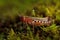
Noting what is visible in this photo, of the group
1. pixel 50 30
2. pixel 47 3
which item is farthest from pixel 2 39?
pixel 47 3

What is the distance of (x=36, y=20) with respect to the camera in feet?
7.73

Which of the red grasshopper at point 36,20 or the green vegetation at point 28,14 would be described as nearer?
the green vegetation at point 28,14

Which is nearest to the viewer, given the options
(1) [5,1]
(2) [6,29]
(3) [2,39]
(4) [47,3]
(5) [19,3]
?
(1) [5,1]

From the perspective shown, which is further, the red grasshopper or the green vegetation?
the red grasshopper

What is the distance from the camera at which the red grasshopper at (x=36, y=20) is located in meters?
2.34

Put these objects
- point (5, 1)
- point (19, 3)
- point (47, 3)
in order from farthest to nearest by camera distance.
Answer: point (47, 3)
point (19, 3)
point (5, 1)

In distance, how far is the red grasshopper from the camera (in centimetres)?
234

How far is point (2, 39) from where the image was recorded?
2.18 meters

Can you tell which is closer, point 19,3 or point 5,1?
point 5,1

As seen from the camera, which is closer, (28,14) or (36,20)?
(36,20)

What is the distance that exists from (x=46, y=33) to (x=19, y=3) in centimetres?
55

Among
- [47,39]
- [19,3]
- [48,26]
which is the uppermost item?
[19,3]

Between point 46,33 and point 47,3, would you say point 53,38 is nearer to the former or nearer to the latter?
point 46,33

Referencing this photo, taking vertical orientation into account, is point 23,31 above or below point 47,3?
below
